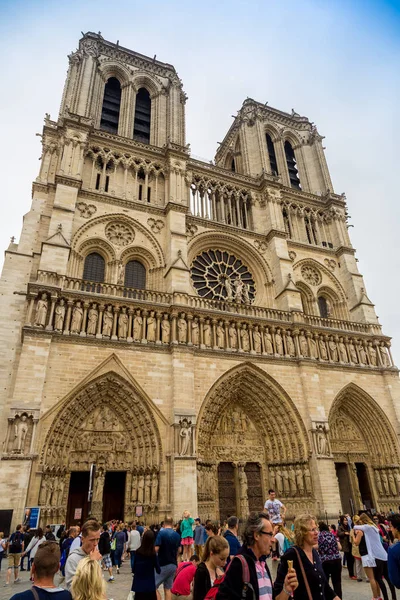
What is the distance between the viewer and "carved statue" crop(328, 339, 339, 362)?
1855 cm

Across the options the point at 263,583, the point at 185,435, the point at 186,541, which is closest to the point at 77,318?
the point at 185,435

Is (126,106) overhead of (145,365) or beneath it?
overhead

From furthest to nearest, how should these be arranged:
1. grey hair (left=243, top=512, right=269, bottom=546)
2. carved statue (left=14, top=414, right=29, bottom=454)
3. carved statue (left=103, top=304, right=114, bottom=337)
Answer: carved statue (left=103, top=304, right=114, bottom=337)
carved statue (left=14, top=414, right=29, bottom=454)
grey hair (left=243, top=512, right=269, bottom=546)

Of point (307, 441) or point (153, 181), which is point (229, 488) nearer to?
point (307, 441)

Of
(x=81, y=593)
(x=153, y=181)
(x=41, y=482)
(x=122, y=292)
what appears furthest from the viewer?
(x=153, y=181)

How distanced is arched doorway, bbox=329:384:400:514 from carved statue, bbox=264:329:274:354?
383 cm

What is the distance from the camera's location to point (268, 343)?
17297 mm

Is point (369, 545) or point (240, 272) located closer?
point (369, 545)

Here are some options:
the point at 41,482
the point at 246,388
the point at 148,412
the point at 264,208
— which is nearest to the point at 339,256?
the point at 264,208

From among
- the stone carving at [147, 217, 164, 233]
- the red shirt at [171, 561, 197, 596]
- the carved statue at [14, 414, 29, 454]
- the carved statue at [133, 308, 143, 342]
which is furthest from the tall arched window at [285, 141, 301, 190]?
the red shirt at [171, 561, 197, 596]

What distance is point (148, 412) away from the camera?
45.6 ft

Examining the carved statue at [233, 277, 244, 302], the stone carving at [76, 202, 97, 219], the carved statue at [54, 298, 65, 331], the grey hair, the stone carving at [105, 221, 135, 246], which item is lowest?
the grey hair

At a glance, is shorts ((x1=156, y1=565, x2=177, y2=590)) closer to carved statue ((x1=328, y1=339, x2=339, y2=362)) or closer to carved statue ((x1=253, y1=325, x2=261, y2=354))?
carved statue ((x1=253, y1=325, x2=261, y2=354))

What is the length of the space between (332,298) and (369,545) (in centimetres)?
1771
